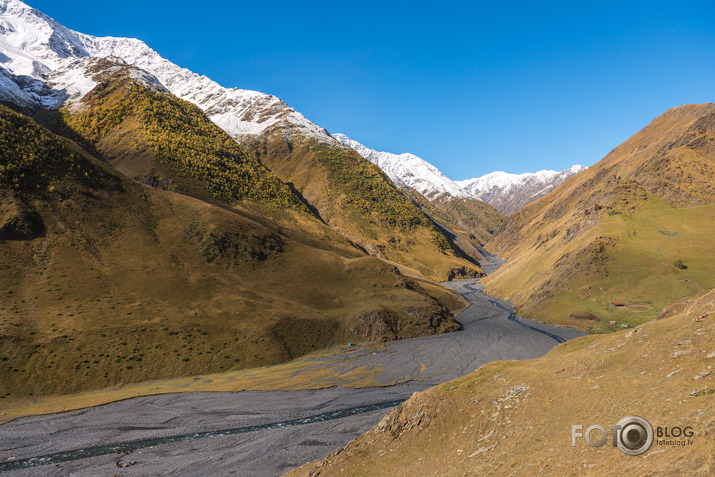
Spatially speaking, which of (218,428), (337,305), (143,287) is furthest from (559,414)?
(143,287)

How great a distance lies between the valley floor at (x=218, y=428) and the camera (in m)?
43.8

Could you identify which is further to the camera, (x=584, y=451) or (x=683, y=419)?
(x=584, y=451)

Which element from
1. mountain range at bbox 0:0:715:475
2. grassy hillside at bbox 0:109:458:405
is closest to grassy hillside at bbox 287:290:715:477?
mountain range at bbox 0:0:715:475

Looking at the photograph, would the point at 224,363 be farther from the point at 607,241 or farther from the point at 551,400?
the point at 607,241

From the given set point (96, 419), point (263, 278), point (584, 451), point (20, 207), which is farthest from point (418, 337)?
point (20, 207)

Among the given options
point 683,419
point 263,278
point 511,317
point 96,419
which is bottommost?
point 511,317

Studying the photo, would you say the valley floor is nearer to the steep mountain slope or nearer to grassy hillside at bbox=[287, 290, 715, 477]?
grassy hillside at bbox=[287, 290, 715, 477]

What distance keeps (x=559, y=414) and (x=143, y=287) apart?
346 ft

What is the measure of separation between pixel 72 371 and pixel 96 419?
20936mm

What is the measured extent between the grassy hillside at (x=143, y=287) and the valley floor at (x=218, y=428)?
50.4 feet

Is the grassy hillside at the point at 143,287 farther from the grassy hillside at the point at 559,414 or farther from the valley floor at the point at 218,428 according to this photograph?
the grassy hillside at the point at 559,414

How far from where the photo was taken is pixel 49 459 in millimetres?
44875

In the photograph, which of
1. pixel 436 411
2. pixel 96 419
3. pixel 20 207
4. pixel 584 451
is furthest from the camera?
pixel 20 207

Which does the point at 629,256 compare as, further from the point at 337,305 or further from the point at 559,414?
the point at 559,414
